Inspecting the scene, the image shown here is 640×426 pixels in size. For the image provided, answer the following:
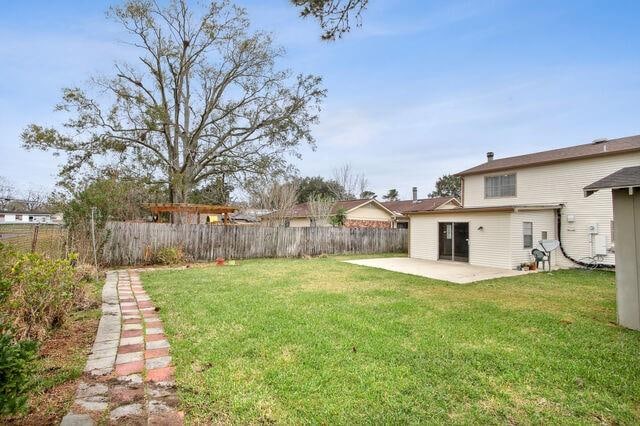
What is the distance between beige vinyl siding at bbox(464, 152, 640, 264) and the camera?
469 inches

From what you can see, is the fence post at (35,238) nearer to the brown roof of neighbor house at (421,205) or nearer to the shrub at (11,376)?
the shrub at (11,376)

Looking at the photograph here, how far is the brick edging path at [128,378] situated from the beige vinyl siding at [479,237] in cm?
1140

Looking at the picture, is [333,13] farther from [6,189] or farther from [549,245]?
[6,189]

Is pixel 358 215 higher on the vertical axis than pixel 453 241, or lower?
higher

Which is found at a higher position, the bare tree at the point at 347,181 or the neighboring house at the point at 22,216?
the bare tree at the point at 347,181

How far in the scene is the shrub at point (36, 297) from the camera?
12.7ft

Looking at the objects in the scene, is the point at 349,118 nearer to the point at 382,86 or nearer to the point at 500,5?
the point at 382,86

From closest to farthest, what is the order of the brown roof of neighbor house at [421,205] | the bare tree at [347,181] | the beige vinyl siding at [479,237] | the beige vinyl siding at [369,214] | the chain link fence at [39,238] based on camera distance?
the chain link fence at [39,238]
the beige vinyl siding at [479,237]
the beige vinyl siding at [369,214]
the brown roof of neighbor house at [421,205]
the bare tree at [347,181]

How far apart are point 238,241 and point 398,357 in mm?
11766

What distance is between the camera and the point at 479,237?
1309 centimetres

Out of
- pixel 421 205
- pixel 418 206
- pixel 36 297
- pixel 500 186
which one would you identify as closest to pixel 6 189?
pixel 36 297

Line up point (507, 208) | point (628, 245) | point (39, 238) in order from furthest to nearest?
point (507, 208)
point (39, 238)
point (628, 245)

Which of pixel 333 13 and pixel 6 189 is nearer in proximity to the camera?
pixel 333 13

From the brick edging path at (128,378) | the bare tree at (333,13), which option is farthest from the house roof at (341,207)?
the bare tree at (333,13)
